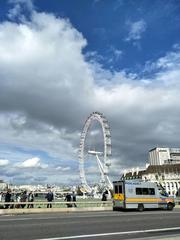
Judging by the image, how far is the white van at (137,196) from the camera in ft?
103

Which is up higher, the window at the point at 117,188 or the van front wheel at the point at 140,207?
the window at the point at 117,188

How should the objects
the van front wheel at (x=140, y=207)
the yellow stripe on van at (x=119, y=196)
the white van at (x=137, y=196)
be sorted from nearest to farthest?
the white van at (x=137, y=196)
the yellow stripe on van at (x=119, y=196)
the van front wheel at (x=140, y=207)

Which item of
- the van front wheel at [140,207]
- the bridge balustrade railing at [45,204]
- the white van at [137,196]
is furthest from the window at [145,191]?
the bridge balustrade railing at [45,204]

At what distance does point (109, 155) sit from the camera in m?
81.1

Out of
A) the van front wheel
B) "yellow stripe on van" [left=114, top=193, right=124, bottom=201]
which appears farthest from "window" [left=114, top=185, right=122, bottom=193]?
the van front wheel

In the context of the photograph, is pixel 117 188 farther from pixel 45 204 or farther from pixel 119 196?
pixel 45 204

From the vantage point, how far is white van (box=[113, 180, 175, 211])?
3147cm

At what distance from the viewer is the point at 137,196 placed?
1259 inches

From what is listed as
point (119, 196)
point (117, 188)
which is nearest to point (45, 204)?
point (117, 188)

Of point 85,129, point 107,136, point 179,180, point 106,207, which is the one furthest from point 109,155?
point 179,180

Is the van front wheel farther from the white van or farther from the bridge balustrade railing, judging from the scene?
the bridge balustrade railing

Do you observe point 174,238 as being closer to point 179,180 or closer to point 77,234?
point 77,234

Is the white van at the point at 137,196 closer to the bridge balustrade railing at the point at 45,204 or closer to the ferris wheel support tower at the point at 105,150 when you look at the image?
the bridge balustrade railing at the point at 45,204

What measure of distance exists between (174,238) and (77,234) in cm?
498
